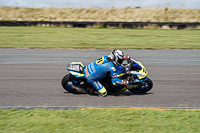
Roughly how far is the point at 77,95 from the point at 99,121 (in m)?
2.77

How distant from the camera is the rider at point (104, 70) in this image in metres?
8.06

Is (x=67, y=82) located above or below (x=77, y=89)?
above

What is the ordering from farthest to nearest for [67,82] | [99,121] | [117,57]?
[67,82] → [117,57] → [99,121]

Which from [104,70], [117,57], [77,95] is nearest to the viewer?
[117,57]

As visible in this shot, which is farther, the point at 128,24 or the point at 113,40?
the point at 128,24

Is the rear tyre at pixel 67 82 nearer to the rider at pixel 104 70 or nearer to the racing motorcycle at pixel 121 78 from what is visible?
the racing motorcycle at pixel 121 78

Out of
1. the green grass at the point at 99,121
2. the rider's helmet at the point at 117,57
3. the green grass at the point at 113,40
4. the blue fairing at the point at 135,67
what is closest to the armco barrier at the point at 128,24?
the green grass at the point at 113,40

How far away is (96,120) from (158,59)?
10534 mm

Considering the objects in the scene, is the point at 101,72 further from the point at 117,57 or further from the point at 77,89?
the point at 77,89

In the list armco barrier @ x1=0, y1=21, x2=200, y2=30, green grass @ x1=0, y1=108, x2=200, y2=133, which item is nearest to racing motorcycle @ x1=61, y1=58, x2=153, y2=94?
green grass @ x1=0, y1=108, x2=200, y2=133

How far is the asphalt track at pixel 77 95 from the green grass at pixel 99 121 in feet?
3.30

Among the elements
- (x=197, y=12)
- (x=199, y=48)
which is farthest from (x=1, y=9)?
(x=199, y=48)

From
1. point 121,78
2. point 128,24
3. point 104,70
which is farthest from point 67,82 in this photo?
point 128,24

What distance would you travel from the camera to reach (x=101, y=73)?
8.22 meters
